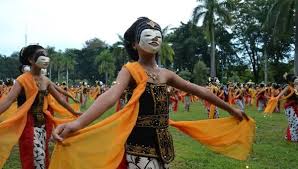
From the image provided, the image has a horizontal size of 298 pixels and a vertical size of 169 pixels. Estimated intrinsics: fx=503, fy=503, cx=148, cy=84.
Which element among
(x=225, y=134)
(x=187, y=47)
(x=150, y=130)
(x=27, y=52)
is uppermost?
(x=187, y=47)

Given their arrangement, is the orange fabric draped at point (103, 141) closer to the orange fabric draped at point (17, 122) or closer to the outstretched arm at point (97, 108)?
the outstretched arm at point (97, 108)

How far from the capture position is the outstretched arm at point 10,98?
19.8 feet

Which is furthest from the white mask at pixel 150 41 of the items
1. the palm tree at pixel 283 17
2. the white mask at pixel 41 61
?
the palm tree at pixel 283 17

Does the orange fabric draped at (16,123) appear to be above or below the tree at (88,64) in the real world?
below

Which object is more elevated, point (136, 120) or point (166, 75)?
point (166, 75)

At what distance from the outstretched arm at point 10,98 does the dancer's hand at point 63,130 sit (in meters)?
2.63

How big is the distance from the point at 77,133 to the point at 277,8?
117ft

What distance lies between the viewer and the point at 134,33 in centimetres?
430

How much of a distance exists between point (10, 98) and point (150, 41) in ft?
9.09

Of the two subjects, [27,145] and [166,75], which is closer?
[166,75]

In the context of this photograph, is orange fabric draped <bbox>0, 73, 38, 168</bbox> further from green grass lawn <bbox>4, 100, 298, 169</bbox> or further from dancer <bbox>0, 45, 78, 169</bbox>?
green grass lawn <bbox>4, 100, 298, 169</bbox>

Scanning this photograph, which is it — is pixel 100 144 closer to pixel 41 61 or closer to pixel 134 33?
pixel 134 33

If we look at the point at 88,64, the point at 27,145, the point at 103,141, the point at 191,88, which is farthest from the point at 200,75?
the point at 103,141

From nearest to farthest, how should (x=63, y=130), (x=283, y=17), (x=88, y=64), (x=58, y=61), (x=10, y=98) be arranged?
(x=63, y=130)
(x=10, y=98)
(x=283, y=17)
(x=58, y=61)
(x=88, y=64)
